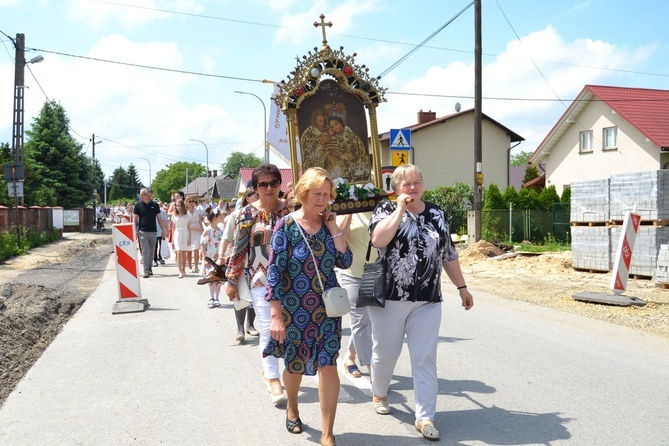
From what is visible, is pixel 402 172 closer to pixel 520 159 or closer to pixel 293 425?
pixel 293 425

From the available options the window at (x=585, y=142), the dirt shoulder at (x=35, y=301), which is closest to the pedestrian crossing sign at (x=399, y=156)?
the dirt shoulder at (x=35, y=301)

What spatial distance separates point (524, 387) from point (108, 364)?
3.95m

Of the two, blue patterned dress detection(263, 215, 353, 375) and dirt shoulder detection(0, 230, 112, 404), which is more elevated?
blue patterned dress detection(263, 215, 353, 375)

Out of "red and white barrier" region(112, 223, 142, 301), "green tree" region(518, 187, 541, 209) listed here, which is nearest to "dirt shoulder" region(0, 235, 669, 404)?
"red and white barrier" region(112, 223, 142, 301)

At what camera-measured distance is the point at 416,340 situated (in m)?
4.42

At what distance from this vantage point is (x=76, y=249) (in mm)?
24938

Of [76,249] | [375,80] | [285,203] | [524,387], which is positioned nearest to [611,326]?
[524,387]

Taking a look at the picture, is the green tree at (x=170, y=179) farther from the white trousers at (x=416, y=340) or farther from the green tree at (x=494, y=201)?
the white trousers at (x=416, y=340)

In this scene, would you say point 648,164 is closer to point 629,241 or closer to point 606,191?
point 606,191

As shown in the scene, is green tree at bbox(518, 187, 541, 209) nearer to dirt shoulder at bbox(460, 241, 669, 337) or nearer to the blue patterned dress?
dirt shoulder at bbox(460, 241, 669, 337)

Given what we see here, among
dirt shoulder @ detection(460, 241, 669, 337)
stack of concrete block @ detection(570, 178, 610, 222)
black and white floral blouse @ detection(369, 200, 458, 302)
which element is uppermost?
stack of concrete block @ detection(570, 178, 610, 222)

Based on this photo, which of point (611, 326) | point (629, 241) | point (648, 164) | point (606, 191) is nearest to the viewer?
point (611, 326)

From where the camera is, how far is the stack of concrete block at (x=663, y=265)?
37.9ft

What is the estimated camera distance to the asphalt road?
4.44 metres
